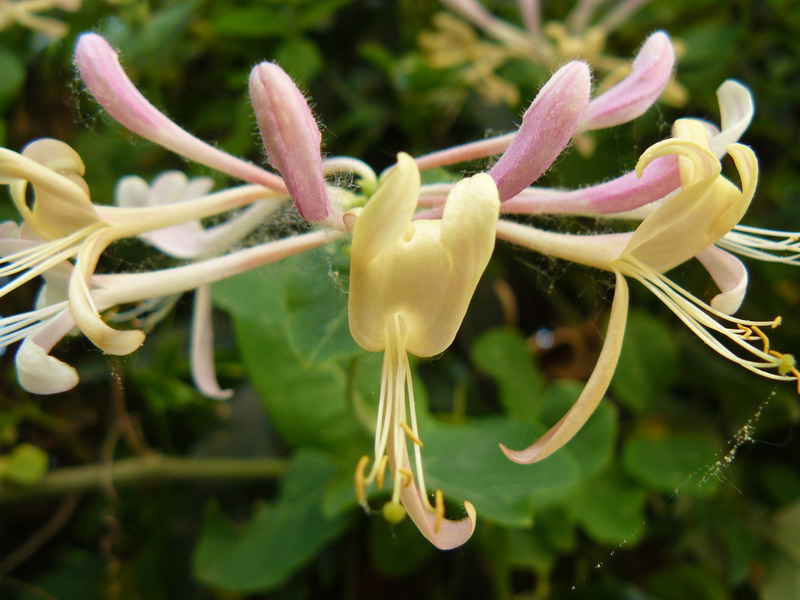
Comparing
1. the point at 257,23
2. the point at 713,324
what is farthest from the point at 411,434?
the point at 257,23

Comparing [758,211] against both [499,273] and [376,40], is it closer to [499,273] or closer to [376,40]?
[499,273]

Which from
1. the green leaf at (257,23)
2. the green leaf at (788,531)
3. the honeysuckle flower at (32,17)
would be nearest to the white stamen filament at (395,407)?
the green leaf at (788,531)

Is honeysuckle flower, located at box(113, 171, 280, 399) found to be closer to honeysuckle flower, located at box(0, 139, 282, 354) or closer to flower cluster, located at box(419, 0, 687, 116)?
honeysuckle flower, located at box(0, 139, 282, 354)

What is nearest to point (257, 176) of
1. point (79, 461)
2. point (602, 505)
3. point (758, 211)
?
point (602, 505)

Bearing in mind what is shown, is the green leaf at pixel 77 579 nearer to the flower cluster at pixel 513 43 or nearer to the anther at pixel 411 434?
the anther at pixel 411 434

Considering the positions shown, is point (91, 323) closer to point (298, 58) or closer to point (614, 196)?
point (614, 196)

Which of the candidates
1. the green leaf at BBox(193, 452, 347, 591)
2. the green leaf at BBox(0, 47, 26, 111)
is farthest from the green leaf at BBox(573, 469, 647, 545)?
the green leaf at BBox(0, 47, 26, 111)
